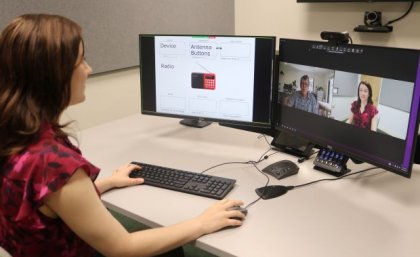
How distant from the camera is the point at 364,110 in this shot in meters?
1.28

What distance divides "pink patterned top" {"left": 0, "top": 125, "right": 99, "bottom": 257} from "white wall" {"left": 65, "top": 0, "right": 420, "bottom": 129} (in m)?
1.46

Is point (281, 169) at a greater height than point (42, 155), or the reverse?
point (42, 155)

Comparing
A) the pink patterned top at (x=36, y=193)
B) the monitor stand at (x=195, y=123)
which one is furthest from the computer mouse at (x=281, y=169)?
the pink patterned top at (x=36, y=193)

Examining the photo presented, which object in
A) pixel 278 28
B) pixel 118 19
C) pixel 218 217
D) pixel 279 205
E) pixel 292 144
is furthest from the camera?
pixel 278 28

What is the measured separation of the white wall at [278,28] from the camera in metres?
2.58

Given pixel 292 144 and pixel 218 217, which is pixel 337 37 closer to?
pixel 292 144

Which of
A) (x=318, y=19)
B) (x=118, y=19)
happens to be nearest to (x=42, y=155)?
(x=118, y=19)

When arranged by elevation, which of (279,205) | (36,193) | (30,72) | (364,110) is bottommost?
(279,205)

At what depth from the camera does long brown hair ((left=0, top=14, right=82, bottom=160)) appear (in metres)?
0.90

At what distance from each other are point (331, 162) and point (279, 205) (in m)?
0.33

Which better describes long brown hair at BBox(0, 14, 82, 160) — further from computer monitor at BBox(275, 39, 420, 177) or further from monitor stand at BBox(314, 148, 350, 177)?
monitor stand at BBox(314, 148, 350, 177)

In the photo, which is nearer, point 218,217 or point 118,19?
point 218,217

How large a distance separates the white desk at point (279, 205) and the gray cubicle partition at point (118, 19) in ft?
2.72

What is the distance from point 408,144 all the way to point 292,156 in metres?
0.52
